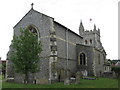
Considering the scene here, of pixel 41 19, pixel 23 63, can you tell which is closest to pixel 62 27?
pixel 41 19

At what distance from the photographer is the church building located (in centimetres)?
2558

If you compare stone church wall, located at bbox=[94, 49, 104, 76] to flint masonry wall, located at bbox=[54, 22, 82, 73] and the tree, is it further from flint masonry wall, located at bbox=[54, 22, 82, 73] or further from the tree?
the tree

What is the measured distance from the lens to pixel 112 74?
35.8 metres

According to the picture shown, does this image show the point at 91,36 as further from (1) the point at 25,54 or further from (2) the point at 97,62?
(1) the point at 25,54

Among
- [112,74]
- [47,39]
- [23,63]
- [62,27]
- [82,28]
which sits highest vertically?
[82,28]

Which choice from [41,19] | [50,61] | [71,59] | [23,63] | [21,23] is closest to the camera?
[23,63]

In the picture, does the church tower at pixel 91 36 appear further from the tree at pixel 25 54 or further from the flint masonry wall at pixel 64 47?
the tree at pixel 25 54

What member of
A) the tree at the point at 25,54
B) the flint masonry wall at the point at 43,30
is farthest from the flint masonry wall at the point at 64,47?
the tree at the point at 25,54

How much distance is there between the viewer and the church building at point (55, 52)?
25.6m

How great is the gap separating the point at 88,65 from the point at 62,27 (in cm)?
1101

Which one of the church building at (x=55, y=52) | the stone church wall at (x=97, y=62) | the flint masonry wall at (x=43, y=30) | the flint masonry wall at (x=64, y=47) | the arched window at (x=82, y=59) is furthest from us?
the stone church wall at (x=97, y=62)

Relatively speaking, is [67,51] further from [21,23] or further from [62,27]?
[21,23]

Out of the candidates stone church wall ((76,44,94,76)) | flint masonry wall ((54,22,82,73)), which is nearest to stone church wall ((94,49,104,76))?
stone church wall ((76,44,94,76))

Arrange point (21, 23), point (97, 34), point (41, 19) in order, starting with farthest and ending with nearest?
point (97, 34), point (21, 23), point (41, 19)
